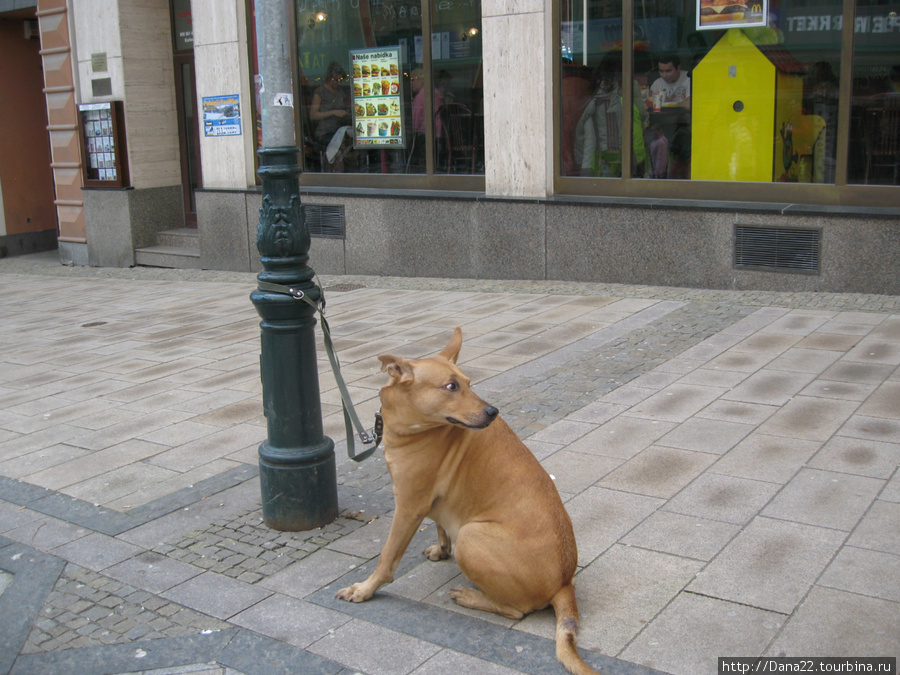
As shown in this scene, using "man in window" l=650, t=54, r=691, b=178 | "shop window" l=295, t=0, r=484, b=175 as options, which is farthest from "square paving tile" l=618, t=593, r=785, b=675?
"shop window" l=295, t=0, r=484, b=175

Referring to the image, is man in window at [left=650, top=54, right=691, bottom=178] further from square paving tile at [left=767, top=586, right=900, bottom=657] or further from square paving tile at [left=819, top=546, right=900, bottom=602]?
square paving tile at [left=767, top=586, right=900, bottom=657]

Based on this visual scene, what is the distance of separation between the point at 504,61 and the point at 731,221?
3420mm

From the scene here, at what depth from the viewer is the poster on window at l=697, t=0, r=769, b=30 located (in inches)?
392

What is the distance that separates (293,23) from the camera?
1329 centimetres

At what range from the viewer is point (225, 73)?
13406 millimetres

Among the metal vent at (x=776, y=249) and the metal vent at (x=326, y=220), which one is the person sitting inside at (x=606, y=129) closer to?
Result: the metal vent at (x=776, y=249)

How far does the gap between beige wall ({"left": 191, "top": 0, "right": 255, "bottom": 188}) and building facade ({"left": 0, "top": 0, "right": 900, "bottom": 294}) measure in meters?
0.03

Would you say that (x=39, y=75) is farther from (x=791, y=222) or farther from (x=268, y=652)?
(x=268, y=652)

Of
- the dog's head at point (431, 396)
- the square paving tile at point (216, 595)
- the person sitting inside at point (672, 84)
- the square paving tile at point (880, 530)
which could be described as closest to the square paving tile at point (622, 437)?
the square paving tile at point (880, 530)

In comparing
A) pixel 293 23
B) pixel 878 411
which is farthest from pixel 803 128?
pixel 293 23

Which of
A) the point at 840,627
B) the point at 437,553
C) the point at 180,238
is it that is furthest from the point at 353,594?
the point at 180,238

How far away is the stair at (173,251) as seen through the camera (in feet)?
47.7

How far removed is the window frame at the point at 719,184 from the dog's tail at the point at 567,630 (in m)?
7.24

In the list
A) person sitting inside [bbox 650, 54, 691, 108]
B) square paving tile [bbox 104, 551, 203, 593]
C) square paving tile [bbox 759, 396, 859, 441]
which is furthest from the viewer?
person sitting inside [bbox 650, 54, 691, 108]
